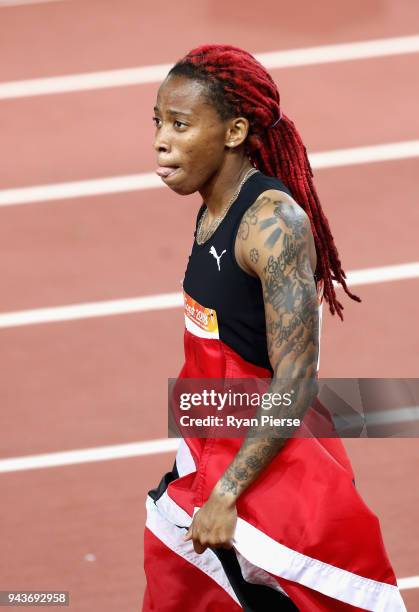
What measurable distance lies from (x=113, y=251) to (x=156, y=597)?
3366 mm

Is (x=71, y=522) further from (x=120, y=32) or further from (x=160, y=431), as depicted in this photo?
(x=120, y=32)

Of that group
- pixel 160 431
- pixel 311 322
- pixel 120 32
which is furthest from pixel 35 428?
pixel 120 32

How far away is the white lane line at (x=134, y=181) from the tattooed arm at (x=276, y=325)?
4.18 meters

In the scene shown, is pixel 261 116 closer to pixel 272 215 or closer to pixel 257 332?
pixel 272 215

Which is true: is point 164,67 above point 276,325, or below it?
below

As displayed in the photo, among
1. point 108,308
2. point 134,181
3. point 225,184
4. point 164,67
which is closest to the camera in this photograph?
point 225,184

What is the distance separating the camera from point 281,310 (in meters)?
3.16

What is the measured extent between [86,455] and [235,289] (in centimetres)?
241

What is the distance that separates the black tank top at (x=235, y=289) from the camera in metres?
3.29

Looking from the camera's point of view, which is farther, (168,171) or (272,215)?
(168,171)

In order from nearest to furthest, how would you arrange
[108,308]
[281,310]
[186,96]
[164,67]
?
[281,310]
[186,96]
[108,308]
[164,67]

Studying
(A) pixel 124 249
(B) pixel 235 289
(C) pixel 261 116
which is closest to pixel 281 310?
(B) pixel 235 289

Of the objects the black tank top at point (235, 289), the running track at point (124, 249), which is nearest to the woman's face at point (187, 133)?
the black tank top at point (235, 289)

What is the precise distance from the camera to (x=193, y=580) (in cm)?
369
